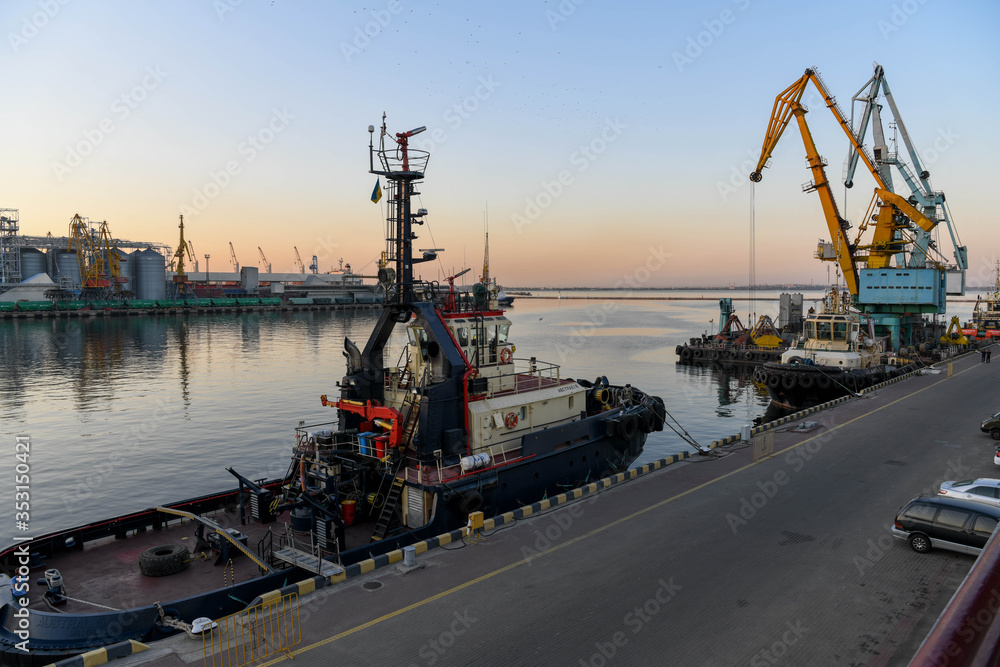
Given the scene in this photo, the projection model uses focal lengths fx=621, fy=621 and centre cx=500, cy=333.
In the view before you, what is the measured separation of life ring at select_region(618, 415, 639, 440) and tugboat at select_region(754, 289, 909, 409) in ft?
67.0

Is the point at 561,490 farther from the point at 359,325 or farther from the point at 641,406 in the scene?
the point at 359,325

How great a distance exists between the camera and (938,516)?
12391 millimetres

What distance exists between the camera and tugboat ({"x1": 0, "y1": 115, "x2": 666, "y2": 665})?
10812mm

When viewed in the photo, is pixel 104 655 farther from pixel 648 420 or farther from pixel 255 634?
pixel 648 420

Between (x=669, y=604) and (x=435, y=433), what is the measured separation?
286 inches

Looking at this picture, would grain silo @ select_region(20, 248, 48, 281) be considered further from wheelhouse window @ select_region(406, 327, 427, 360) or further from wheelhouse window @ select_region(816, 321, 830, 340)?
wheelhouse window @ select_region(816, 321, 830, 340)

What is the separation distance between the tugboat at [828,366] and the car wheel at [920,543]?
80.2 ft

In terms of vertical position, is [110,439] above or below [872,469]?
below

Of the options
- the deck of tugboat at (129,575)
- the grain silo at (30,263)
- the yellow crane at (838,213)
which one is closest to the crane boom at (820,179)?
the yellow crane at (838,213)

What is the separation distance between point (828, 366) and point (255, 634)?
117 feet

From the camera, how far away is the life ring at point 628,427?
1986 cm

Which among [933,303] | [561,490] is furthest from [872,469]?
[933,303]

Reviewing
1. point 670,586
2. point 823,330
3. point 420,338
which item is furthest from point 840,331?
point 670,586

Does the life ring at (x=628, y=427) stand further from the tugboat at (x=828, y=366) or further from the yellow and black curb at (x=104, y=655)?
the tugboat at (x=828, y=366)
